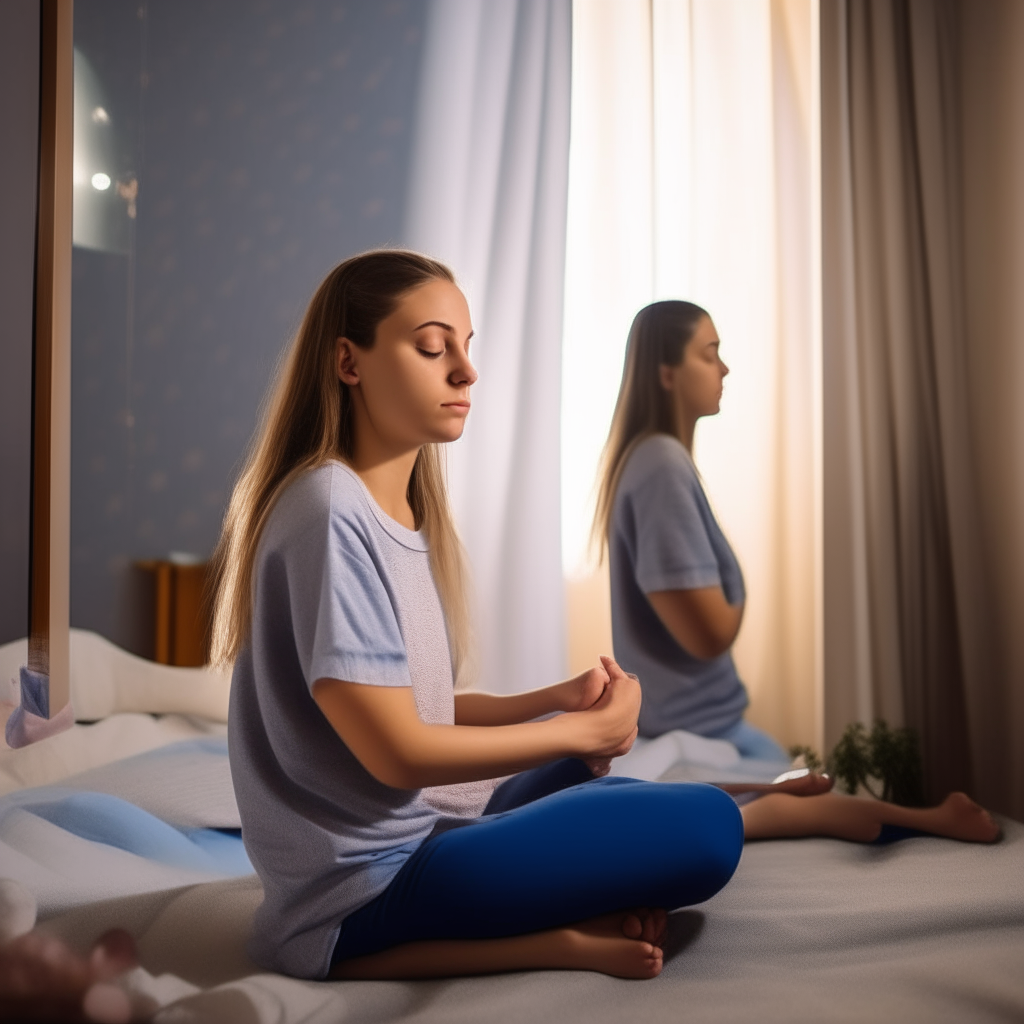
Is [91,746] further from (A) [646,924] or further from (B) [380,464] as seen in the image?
(A) [646,924]

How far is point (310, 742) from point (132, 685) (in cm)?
67

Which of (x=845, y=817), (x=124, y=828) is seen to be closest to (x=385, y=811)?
(x=124, y=828)

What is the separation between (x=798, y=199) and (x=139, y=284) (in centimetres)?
111

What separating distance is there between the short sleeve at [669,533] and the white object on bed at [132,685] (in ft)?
2.15

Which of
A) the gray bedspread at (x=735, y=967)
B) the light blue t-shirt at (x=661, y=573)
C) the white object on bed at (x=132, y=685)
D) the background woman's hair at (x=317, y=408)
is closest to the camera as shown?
the gray bedspread at (x=735, y=967)

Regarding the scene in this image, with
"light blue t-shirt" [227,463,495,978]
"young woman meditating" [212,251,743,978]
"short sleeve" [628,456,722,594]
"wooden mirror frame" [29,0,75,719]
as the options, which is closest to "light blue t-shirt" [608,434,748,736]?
"short sleeve" [628,456,722,594]

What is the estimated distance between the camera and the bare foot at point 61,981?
858 mm

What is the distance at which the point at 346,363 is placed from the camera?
1.04 metres

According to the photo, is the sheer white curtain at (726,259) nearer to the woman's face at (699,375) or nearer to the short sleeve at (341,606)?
the woman's face at (699,375)

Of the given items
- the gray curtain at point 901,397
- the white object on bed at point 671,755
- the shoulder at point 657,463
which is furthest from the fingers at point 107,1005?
the gray curtain at point 901,397

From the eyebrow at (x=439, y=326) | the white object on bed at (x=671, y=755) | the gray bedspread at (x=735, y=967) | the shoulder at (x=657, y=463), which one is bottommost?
the gray bedspread at (x=735, y=967)

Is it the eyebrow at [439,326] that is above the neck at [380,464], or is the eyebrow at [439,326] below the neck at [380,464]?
above

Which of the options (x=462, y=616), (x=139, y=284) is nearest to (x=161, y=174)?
(x=139, y=284)

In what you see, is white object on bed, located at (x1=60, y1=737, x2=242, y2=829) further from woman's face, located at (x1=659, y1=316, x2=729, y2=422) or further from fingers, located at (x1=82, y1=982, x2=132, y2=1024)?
woman's face, located at (x1=659, y1=316, x2=729, y2=422)
